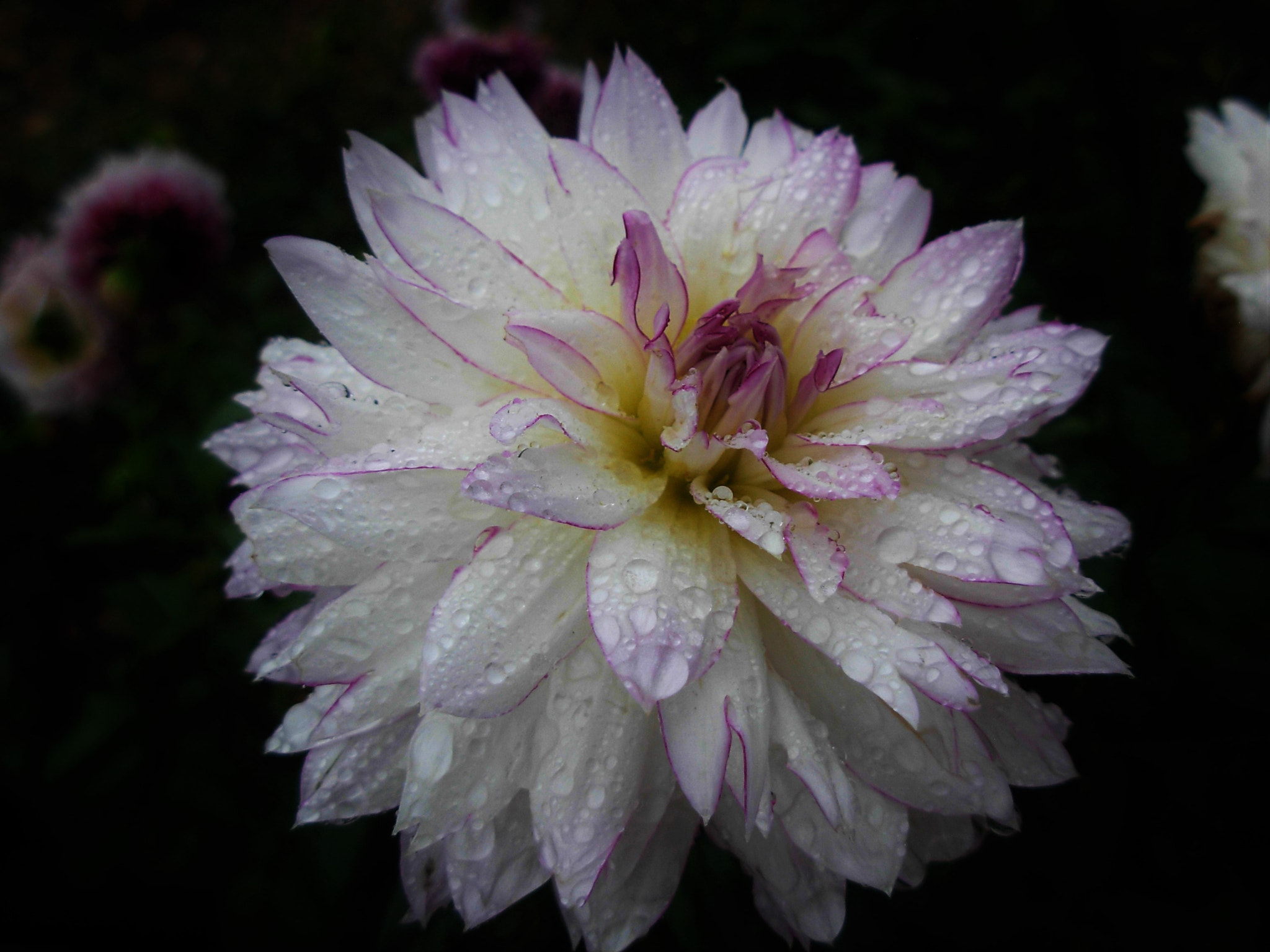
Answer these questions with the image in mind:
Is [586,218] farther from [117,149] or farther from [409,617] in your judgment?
[117,149]

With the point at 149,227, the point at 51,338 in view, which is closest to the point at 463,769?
the point at 149,227

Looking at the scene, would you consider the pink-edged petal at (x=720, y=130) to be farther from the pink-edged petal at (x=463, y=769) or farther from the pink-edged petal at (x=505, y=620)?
the pink-edged petal at (x=463, y=769)

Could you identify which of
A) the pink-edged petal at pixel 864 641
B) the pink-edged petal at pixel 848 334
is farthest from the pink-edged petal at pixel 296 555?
the pink-edged petal at pixel 848 334

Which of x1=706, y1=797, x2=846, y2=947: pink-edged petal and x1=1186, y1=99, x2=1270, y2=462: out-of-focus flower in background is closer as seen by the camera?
x1=706, y1=797, x2=846, y2=947: pink-edged petal

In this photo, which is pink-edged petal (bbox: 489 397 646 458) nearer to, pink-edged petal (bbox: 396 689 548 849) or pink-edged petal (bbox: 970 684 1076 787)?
pink-edged petal (bbox: 396 689 548 849)

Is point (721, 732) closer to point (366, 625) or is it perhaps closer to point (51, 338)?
point (366, 625)

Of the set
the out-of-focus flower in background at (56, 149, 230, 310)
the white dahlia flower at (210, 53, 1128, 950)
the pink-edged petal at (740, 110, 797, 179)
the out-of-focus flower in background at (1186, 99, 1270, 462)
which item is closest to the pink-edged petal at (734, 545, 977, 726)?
the white dahlia flower at (210, 53, 1128, 950)
